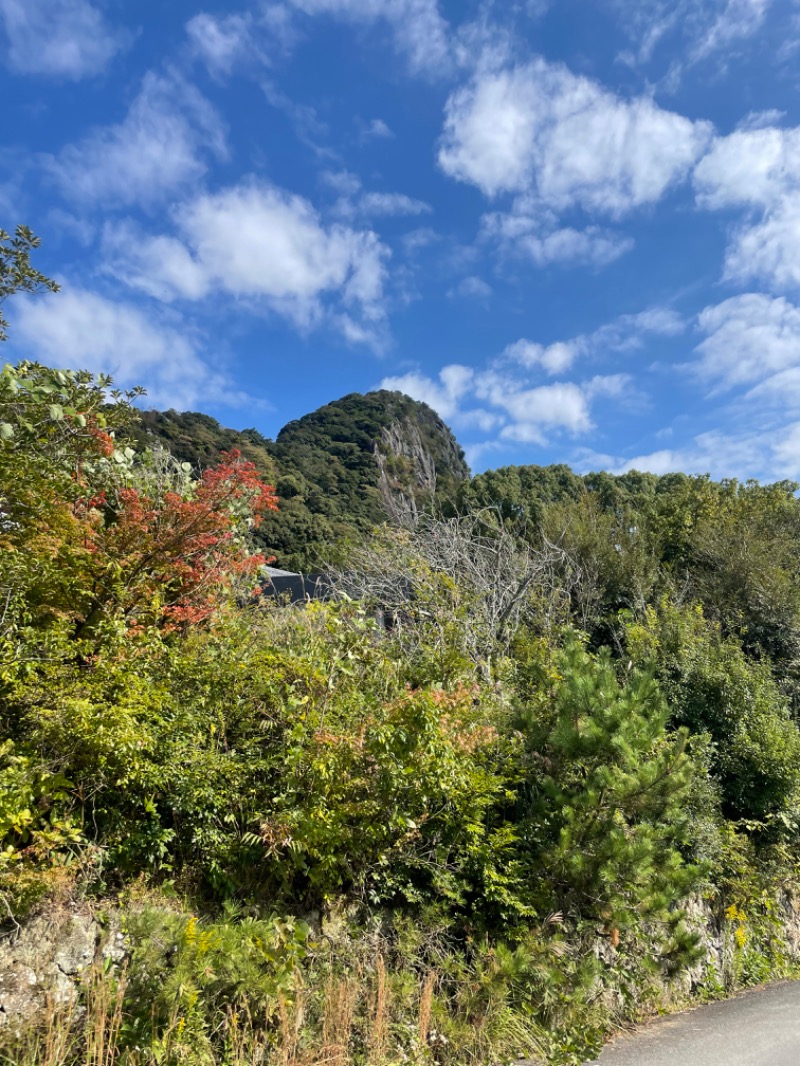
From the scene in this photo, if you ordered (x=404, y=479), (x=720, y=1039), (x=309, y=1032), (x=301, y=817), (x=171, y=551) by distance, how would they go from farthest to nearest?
1. (x=404, y=479)
2. (x=171, y=551)
3. (x=720, y=1039)
4. (x=301, y=817)
5. (x=309, y=1032)

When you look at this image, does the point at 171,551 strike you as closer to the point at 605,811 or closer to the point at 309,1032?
the point at 309,1032

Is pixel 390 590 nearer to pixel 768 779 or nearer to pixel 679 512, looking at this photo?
pixel 768 779

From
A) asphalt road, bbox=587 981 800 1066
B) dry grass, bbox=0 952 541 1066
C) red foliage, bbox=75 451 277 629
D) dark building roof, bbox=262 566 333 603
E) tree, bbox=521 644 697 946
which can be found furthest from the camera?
dark building roof, bbox=262 566 333 603

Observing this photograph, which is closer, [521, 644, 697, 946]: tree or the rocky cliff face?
[521, 644, 697, 946]: tree

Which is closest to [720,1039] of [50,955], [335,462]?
[50,955]

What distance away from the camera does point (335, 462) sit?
37.8m

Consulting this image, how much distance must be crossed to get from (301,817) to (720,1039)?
3585 mm

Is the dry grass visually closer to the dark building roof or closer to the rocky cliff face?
the dark building roof

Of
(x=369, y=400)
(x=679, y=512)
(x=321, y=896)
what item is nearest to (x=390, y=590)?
(x=321, y=896)

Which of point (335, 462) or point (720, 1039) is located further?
point (335, 462)

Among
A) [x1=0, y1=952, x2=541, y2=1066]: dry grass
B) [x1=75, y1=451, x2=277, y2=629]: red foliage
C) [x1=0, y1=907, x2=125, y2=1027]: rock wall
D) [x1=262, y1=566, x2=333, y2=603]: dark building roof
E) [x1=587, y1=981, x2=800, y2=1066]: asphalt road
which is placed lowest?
[x1=587, y1=981, x2=800, y2=1066]: asphalt road

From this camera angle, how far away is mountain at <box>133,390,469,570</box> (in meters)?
15.0

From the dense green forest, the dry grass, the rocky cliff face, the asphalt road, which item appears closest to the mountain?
the rocky cliff face

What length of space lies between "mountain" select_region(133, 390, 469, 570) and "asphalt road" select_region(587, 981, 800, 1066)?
23.0ft
